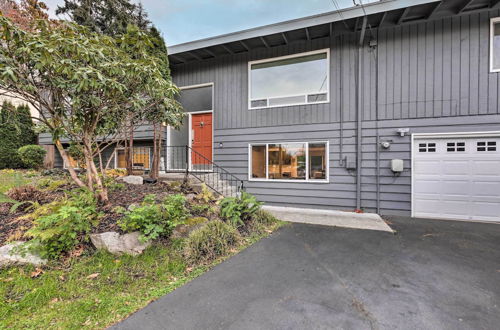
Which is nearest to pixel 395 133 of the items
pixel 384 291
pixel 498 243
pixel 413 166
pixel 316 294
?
pixel 413 166

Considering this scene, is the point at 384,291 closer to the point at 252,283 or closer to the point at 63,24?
the point at 252,283

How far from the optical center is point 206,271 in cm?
258

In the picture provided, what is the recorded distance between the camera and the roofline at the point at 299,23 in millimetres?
4633

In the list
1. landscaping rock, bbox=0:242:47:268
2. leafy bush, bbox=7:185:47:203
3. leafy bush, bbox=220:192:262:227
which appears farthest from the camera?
leafy bush, bbox=220:192:262:227

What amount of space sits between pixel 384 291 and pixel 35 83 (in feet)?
16.9

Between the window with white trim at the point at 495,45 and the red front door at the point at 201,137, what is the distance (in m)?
7.05

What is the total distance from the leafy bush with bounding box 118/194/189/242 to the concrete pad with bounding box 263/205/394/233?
2481mm

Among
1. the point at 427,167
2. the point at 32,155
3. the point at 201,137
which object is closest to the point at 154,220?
the point at 201,137

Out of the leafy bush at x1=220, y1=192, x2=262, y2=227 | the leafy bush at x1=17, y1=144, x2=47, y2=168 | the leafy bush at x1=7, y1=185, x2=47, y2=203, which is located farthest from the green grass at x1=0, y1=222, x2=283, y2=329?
the leafy bush at x1=17, y1=144, x2=47, y2=168

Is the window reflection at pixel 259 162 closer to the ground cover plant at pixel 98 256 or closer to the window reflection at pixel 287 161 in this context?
the window reflection at pixel 287 161

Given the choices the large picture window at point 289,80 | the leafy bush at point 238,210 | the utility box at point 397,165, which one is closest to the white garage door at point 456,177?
the utility box at point 397,165

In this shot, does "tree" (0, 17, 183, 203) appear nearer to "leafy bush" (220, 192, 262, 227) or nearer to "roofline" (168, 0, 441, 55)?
"leafy bush" (220, 192, 262, 227)

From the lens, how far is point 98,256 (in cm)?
269

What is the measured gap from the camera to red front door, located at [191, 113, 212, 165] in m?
7.06
